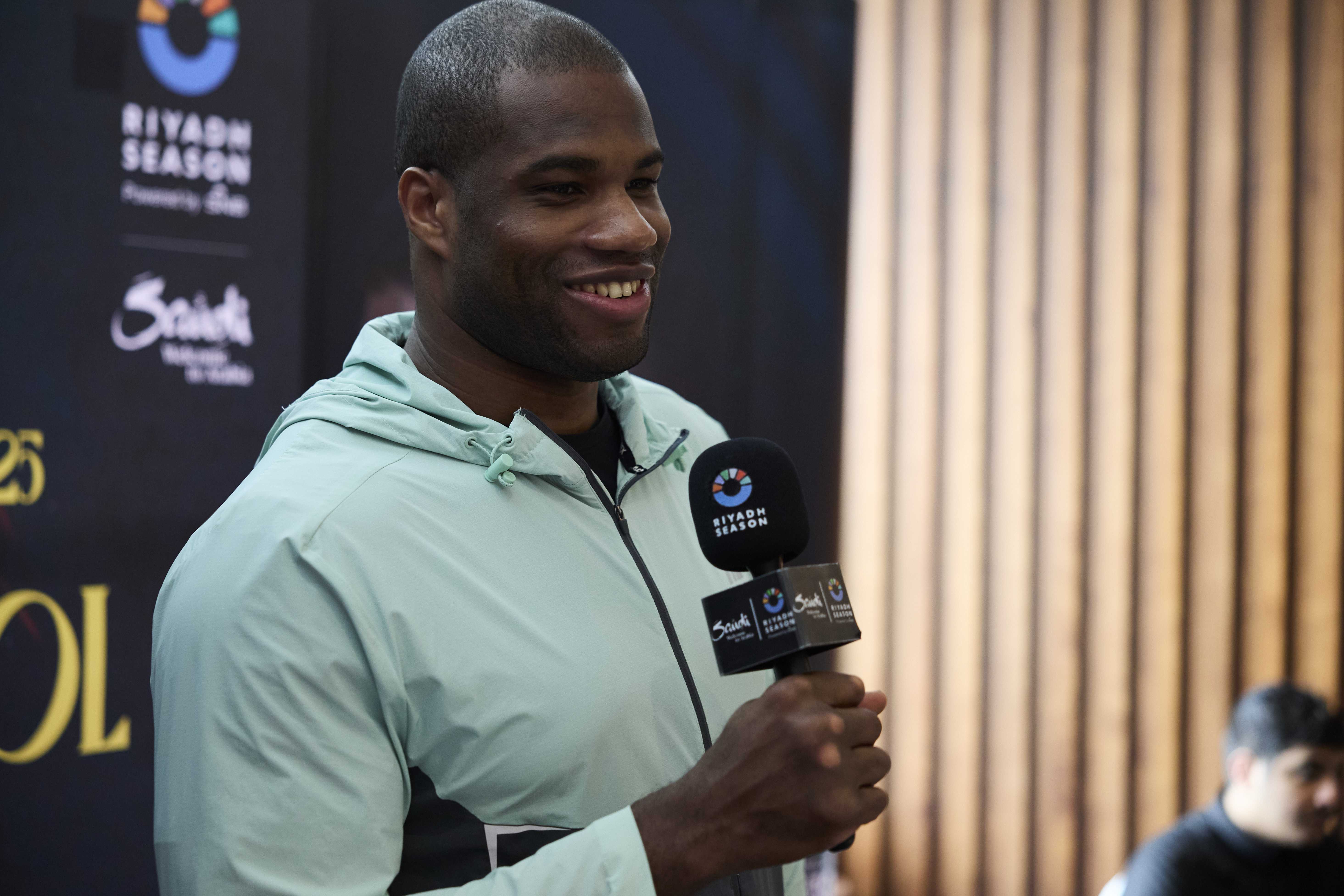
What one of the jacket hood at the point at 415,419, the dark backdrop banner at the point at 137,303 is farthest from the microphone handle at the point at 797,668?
the dark backdrop banner at the point at 137,303

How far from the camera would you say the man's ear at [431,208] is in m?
1.10

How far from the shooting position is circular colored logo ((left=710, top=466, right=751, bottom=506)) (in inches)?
34.4

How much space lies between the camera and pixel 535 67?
1.05 metres

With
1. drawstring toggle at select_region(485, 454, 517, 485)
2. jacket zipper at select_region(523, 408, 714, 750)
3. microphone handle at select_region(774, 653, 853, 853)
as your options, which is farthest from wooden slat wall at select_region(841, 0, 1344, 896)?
microphone handle at select_region(774, 653, 853, 853)

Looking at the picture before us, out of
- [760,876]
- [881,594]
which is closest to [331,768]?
[760,876]

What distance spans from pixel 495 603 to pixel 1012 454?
2291 mm

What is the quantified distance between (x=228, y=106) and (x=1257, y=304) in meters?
2.64

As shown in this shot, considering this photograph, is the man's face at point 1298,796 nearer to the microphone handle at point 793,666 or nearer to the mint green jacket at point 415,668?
the mint green jacket at point 415,668

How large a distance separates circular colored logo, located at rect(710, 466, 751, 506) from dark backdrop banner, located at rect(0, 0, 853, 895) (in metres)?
1.07

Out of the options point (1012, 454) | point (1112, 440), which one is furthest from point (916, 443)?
point (1112, 440)

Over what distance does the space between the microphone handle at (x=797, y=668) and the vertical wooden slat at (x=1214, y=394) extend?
254 cm

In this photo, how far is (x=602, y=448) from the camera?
3.86 ft

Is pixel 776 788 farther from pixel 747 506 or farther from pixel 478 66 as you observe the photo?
pixel 478 66

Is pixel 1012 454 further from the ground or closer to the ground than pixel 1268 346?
closer to the ground
